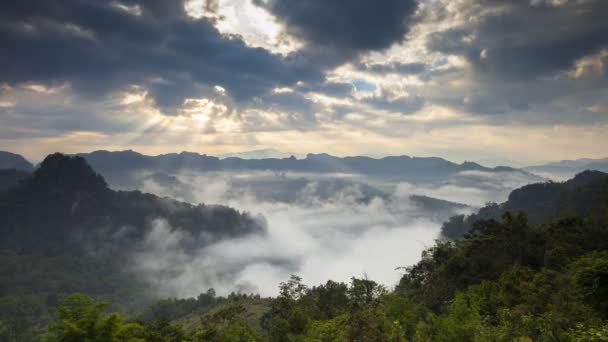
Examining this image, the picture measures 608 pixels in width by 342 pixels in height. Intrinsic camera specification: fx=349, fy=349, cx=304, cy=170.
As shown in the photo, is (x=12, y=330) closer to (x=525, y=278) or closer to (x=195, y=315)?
(x=195, y=315)

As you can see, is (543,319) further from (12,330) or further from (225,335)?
(12,330)

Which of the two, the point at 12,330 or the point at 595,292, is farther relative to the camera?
the point at 12,330

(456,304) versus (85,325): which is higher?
(85,325)

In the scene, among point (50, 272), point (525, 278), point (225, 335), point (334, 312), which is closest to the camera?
point (225, 335)

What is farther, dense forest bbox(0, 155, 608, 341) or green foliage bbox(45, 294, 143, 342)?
dense forest bbox(0, 155, 608, 341)

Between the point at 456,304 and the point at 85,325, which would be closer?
the point at 85,325

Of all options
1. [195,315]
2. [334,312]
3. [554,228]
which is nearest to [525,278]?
[554,228]

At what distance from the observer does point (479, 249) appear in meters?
40.8

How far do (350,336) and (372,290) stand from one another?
20.6 metres

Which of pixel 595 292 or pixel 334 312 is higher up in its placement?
pixel 595 292

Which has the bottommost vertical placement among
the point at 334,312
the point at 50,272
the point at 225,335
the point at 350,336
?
the point at 50,272

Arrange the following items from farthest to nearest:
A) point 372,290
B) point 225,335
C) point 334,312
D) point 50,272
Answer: point 50,272 < point 372,290 < point 334,312 < point 225,335

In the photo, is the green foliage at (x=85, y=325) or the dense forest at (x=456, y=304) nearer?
the green foliage at (x=85, y=325)

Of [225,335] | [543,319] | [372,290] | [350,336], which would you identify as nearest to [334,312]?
[372,290]
